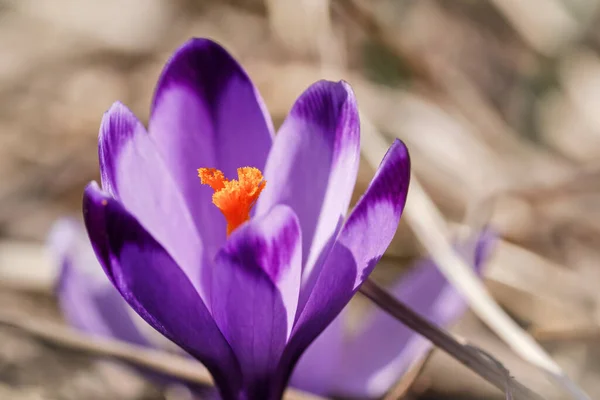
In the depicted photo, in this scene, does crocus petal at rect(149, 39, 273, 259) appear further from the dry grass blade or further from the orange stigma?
the dry grass blade

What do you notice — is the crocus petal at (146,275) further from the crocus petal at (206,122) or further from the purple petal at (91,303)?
the purple petal at (91,303)

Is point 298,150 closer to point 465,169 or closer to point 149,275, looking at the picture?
point 149,275

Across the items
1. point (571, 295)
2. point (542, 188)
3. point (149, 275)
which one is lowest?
point (571, 295)

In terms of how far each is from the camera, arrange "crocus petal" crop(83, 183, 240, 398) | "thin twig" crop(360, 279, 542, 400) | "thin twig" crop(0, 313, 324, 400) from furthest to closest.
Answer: "thin twig" crop(0, 313, 324, 400) < "thin twig" crop(360, 279, 542, 400) < "crocus petal" crop(83, 183, 240, 398)

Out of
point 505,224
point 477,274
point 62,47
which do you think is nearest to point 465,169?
point 505,224

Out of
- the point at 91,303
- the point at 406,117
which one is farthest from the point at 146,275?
the point at 406,117

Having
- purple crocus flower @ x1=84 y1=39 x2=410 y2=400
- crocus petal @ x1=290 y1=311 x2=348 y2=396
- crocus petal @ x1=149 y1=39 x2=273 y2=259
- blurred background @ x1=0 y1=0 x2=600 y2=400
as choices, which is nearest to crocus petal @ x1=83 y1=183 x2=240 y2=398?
purple crocus flower @ x1=84 y1=39 x2=410 y2=400

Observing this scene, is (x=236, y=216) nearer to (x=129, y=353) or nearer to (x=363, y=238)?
(x=363, y=238)
